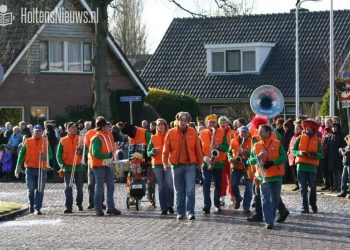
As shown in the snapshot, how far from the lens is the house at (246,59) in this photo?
174 ft

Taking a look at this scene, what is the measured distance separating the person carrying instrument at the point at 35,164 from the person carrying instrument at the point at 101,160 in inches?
51.7

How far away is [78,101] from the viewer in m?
48.6

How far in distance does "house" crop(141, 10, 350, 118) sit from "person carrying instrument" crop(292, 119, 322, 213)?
2853 cm

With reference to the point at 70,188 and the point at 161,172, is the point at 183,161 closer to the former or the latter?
the point at 161,172

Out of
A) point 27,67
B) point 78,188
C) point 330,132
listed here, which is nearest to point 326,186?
point 330,132

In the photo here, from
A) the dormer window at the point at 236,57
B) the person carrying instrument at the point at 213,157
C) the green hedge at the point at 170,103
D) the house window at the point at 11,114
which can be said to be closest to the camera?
the person carrying instrument at the point at 213,157

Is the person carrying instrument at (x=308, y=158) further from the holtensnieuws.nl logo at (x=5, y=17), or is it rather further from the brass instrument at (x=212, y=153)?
the holtensnieuws.nl logo at (x=5, y=17)

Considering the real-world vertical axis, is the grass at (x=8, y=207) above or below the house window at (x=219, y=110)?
below

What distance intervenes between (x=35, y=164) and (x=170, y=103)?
90.8 ft

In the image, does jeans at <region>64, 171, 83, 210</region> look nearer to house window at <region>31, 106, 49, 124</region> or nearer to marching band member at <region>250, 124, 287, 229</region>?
marching band member at <region>250, 124, 287, 229</region>

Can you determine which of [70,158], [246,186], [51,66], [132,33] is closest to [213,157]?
[246,186]

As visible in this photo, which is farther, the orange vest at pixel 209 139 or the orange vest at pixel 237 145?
the orange vest at pixel 209 139

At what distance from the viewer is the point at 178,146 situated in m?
21.4

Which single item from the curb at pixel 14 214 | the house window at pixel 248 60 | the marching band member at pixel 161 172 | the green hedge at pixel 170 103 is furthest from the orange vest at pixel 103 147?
the house window at pixel 248 60
